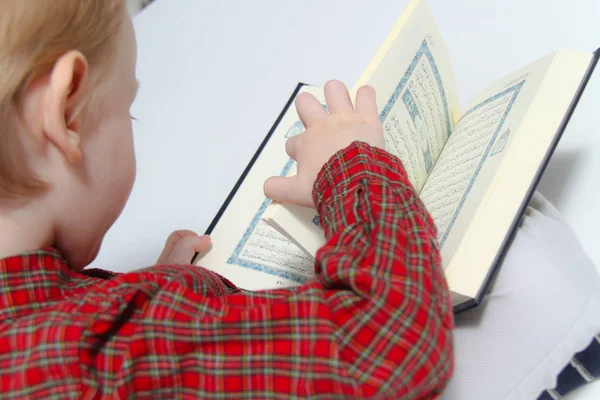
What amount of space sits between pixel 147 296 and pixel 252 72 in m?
0.52

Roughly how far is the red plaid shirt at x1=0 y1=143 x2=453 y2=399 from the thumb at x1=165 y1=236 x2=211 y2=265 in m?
0.21

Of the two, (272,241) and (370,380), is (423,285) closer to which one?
(370,380)

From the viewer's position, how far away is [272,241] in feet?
1.87

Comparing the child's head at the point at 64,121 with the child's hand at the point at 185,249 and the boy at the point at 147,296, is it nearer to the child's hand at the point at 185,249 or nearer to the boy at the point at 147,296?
the boy at the point at 147,296

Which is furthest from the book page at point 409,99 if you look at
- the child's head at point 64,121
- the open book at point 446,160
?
the child's head at point 64,121

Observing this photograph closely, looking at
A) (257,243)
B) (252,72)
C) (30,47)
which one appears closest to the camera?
(30,47)

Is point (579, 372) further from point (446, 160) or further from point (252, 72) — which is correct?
point (252, 72)

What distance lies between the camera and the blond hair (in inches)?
12.1

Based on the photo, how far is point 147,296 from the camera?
350 millimetres

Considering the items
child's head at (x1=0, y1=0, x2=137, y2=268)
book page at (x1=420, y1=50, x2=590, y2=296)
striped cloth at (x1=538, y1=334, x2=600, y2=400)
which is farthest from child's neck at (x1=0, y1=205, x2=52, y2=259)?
striped cloth at (x1=538, y1=334, x2=600, y2=400)

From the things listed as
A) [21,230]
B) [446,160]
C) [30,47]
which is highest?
[446,160]

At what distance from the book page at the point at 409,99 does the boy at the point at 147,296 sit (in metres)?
0.06

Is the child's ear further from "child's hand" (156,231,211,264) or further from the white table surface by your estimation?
the white table surface

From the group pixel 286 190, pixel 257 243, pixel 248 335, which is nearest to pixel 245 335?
pixel 248 335
